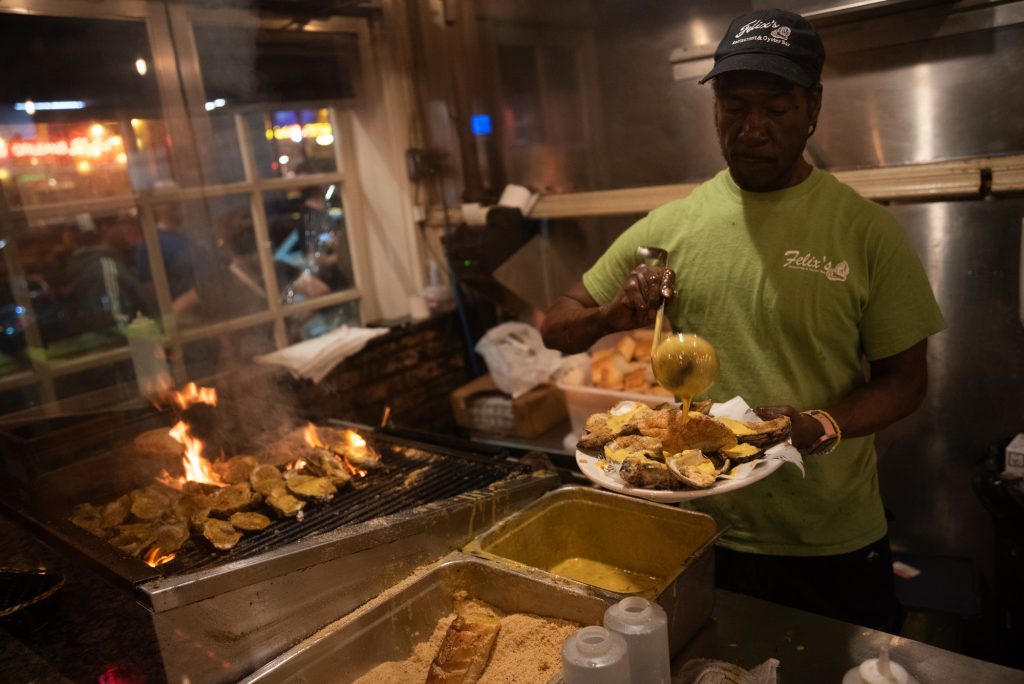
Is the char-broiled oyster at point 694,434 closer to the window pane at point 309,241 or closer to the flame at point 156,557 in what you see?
the flame at point 156,557

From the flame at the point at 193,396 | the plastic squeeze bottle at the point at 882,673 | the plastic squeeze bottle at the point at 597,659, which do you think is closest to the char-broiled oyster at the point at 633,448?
the plastic squeeze bottle at the point at 597,659

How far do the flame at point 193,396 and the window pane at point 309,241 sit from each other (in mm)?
1404

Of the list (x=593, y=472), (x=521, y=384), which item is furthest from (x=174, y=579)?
(x=521, y=384)

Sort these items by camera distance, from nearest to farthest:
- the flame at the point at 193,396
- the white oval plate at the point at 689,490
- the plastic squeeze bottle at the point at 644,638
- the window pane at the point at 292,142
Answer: the plastic squeeze bottle at the point at 644,638
the white oval plate at the point at 689,490
the flame at the point at 193,396
the window pane at the point at 292,142

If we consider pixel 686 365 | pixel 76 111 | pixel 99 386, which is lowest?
pixel 99 386

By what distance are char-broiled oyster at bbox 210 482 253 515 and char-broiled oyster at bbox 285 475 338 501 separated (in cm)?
14

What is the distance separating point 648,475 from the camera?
1647 mm

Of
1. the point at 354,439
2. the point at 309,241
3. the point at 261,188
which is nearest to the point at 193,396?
the point at 354,439

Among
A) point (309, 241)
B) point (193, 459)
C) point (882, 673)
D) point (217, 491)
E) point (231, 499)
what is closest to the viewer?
point (882, 673)

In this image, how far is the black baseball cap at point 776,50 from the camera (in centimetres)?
193

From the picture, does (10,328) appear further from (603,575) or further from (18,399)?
(603,575)

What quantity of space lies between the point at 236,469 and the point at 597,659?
1.92 meters

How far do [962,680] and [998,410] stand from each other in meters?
2.19

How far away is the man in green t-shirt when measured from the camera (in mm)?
1989
